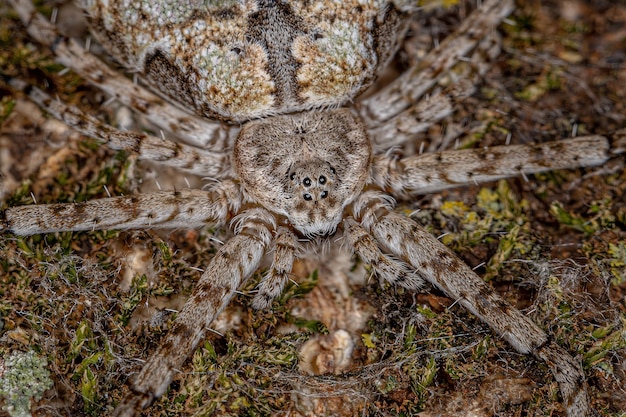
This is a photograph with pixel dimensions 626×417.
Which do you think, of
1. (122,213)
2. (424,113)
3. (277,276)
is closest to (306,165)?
(277,276)

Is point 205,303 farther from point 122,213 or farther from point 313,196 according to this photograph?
point 313,196

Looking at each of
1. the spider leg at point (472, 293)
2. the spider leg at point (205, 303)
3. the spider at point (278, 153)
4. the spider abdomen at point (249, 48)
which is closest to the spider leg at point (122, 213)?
the spider at point (278, 153)

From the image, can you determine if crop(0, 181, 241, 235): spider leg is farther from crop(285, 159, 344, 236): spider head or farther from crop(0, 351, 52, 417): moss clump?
crop(0, 351, 52, 417): moss clump

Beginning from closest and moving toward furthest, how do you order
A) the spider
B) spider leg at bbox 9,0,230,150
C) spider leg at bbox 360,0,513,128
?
the spider, spider leg at bbox 9,0,230,150, spider leg at bbox 360,0,513,128

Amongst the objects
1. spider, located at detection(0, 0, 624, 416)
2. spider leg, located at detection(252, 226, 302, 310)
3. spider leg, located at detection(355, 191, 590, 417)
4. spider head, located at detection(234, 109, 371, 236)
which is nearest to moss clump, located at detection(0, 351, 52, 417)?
spider, located at detection(0, 0, 624, 416)

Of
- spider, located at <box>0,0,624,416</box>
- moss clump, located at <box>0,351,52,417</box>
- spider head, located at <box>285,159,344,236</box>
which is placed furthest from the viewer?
spider head, located at <box>285,159,344,236</box>

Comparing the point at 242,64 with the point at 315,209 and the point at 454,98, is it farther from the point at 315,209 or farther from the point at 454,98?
the point at 454,98
